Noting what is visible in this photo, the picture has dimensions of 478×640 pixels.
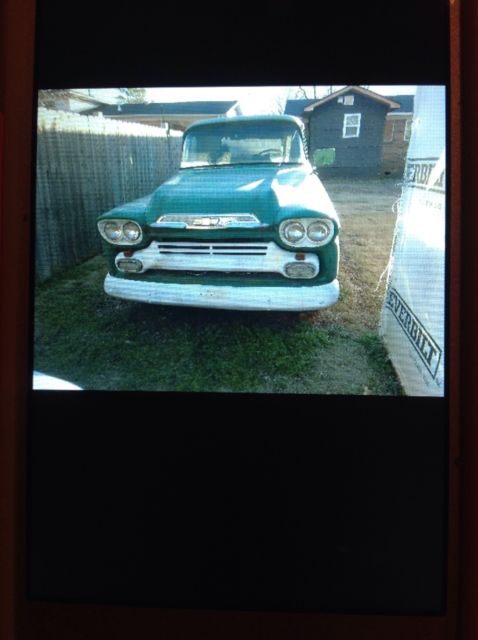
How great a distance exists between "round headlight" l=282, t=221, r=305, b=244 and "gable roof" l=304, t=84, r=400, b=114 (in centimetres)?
43

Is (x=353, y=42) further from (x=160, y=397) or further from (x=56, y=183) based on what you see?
(x=160, y=397)

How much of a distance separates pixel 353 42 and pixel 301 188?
0.57 meters

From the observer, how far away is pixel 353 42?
2033 mm

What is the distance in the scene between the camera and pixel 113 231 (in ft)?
6.97

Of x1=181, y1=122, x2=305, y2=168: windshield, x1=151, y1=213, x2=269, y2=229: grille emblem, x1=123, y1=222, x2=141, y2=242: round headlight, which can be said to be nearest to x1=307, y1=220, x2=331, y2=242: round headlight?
x1=151, y1=213, x2=269, y2=229: grille emblem

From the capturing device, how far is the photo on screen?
2031 millimetres

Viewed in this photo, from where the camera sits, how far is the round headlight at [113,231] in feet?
6.95

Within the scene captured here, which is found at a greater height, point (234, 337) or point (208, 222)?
point (208, 222)

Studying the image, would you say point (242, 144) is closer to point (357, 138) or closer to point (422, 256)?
point (357, 138)

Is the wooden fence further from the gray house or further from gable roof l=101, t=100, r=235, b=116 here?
the gray house

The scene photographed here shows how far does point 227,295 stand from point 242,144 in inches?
24.5

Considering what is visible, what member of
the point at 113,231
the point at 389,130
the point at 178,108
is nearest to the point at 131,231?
the point at 113,231

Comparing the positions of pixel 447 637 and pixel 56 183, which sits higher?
pixel 56 183

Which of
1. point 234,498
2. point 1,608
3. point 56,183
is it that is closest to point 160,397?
point 234,498
